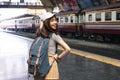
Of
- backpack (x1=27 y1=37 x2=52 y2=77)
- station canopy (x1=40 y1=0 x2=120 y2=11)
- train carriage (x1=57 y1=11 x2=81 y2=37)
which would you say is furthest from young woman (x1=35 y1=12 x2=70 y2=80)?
station canopy (x1=40 y1=0 x2=120 y2=11)

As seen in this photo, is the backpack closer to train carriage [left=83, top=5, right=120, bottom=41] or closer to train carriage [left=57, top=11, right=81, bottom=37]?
train carriage [left=83, top=5, right=120, bottom=41]

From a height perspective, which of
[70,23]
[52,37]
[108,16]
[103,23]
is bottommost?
[70,23]

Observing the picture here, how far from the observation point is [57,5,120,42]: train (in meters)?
27.0

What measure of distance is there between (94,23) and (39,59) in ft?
87.5

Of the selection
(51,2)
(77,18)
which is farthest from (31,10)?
(77,18)

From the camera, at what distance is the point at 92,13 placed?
32.2 meters

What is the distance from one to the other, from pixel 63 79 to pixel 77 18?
92.2 ft

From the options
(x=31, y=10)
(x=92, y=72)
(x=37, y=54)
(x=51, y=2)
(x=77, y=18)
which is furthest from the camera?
(x=31, y=10)

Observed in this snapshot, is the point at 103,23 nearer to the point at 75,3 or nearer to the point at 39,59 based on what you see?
the point at 39,59

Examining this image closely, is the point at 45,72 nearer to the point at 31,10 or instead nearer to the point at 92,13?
the point at 92,13

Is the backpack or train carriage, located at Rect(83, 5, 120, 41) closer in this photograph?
the backpack

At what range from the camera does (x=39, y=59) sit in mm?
5023

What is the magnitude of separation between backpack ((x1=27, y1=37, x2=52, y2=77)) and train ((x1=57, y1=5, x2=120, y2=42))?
21382 mm

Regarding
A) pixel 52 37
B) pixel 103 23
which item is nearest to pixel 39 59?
pixel 52 37
